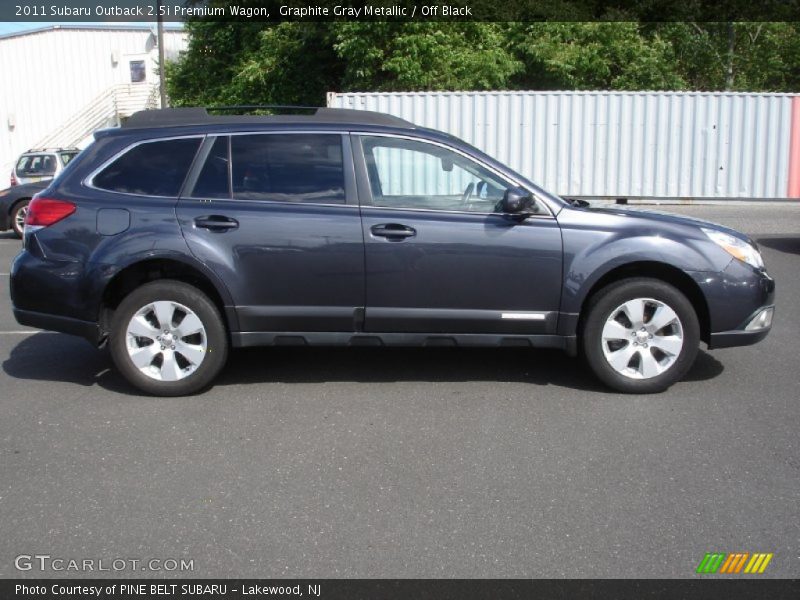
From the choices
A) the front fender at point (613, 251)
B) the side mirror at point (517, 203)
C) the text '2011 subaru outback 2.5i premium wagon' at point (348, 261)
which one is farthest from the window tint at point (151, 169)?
the front fender at point (613, 251)

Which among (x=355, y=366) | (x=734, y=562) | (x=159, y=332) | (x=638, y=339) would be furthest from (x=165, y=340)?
(x=734, y=562)

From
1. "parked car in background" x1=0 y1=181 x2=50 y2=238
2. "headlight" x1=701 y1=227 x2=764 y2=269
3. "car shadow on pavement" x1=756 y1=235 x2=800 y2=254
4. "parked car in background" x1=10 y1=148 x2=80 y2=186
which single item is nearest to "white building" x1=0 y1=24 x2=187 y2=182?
"parked car in background" x1=10 y1=148 x2=80 y2=186

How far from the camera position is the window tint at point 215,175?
5.77 meters

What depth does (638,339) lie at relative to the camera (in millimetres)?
5727

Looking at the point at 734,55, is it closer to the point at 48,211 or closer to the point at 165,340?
the point at 165,340

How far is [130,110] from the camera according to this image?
114 ft

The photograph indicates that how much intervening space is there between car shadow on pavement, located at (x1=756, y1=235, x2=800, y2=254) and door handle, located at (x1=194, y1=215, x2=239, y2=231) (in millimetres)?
9619

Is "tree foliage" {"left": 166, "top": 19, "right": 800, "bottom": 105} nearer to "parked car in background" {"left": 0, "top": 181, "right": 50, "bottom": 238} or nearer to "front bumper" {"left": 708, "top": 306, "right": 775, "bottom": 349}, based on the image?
"parked car in background" {"left": 0, "top": 181, "right": 50, "bottom": 238}

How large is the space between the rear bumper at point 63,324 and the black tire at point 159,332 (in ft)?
0.42

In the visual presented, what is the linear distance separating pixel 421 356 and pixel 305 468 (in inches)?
93.7

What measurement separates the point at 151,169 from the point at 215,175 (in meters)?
0.44
